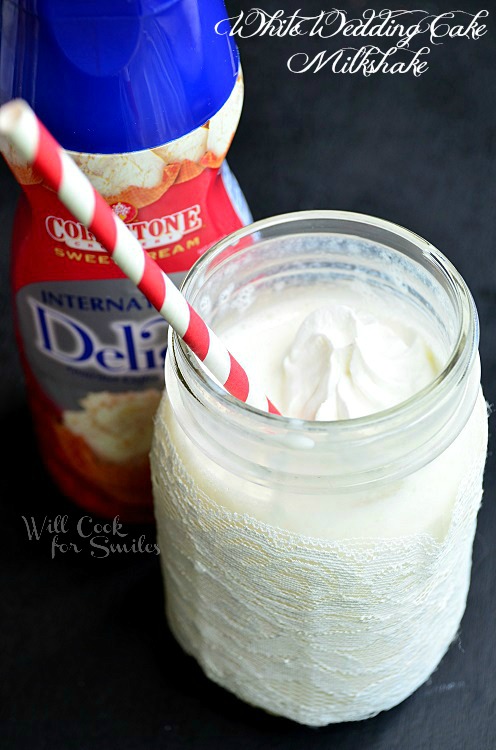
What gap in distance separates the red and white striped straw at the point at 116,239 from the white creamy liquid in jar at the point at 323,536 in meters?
0.03

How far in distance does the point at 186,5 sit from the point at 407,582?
36cm

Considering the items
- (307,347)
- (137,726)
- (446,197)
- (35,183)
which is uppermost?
(35,183)

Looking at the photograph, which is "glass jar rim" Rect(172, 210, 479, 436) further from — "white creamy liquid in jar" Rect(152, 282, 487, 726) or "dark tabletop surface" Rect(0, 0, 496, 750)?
"dark tabletop surface" Rect(0, 0, 496, 750)

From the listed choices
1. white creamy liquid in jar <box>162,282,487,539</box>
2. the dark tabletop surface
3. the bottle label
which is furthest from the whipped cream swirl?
the dark tabletop surface

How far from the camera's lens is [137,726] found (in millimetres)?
803

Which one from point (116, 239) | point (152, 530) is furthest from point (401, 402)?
point (152, 530)

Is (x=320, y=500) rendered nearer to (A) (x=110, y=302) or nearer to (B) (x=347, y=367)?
(B) (x=347, y=367)

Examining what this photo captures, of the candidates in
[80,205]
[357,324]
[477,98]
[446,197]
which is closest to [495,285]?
[446,197]

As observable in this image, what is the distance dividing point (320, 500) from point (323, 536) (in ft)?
0.07

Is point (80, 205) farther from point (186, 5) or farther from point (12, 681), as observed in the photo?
point (12, 681)

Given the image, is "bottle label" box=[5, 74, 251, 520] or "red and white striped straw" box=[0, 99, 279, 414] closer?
"red and white striped straw" box=[0, 99, 279, 414]

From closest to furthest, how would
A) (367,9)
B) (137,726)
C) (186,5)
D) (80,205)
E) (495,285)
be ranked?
1. (80,205)
2. (186,5)
3. (137,726)
4. (495,285)
5. (367,9)

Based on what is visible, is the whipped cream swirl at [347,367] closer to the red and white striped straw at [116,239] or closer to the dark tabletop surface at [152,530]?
the red and white striped straw at [116,239]

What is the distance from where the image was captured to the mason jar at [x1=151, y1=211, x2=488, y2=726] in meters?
0.63
